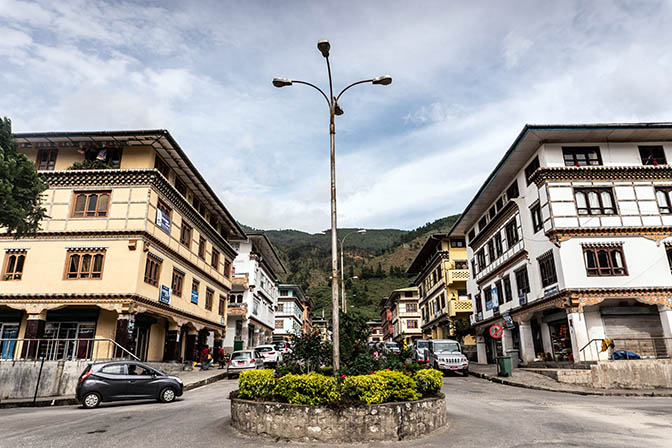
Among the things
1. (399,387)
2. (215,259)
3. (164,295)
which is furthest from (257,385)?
(215,259)

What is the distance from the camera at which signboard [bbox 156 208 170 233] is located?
2556cm

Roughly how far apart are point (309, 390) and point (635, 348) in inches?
887

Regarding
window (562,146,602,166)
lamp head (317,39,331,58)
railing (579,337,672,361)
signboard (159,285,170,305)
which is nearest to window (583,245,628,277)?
railing (579,337,672,361)

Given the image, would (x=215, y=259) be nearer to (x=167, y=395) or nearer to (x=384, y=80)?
(x=167, y=395)

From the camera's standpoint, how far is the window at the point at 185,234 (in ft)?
96.9

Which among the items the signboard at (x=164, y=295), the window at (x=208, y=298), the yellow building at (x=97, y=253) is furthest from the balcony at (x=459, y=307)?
the signboard at (x=164, y=295)

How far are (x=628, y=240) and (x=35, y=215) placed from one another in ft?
92.3

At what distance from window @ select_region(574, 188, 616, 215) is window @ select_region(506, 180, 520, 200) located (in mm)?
4848

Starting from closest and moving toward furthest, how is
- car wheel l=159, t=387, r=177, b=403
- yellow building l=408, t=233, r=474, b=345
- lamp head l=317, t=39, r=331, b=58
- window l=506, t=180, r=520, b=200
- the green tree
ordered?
lamp head l=317, t=39, r=331, b=58 → the green tree → car wheel l=159, t=387, r=177, b=403 → window l=506, t=180, r=520, b=200 → yellow building l=408, t=233, r=474, b=345

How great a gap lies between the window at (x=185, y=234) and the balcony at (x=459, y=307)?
26.7 meters

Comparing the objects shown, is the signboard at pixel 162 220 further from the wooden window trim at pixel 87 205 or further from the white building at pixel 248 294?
the white building at pixel 248 294

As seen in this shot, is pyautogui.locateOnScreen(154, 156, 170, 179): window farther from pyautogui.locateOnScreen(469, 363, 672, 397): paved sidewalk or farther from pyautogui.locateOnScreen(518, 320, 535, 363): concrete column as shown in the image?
pyautogui.locateOnScreen(518, 320, 535, 363): concrete column

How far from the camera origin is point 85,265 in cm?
2367

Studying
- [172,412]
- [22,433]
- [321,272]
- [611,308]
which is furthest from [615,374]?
[321,272]
